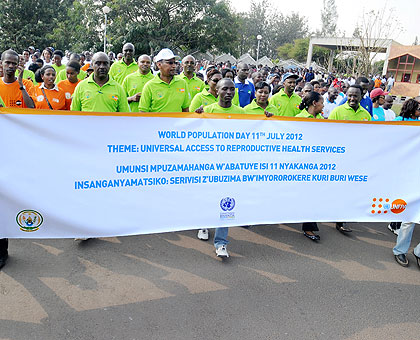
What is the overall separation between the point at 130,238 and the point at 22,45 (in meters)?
37.1

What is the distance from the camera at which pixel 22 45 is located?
35969 millimetres

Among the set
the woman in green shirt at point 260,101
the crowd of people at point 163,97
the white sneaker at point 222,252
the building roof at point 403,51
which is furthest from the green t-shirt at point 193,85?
the building roof at point 403,51

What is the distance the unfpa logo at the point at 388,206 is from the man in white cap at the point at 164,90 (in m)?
2.71

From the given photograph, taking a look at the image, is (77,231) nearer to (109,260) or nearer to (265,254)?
(109,260)

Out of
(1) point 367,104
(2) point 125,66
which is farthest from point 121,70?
(1) point 367,104

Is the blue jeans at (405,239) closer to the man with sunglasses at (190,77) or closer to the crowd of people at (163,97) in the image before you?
the crowd of people at (163,97)

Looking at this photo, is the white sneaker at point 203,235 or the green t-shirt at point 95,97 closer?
the green t-shirt at point 95,97

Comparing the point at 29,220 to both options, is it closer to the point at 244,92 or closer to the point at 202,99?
the point at 202,99

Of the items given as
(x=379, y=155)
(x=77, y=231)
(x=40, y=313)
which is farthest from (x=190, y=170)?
(x=379, y=155)

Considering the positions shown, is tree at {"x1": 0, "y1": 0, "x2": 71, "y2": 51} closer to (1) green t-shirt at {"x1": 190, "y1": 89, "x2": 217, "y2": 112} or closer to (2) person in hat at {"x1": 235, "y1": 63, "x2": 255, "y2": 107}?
(2) person in hat at {"x1": 235, "y1": 63, "x2": 255, "y2": 107}

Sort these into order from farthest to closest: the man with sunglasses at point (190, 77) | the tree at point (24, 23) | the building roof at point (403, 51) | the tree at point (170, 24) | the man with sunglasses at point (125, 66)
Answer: the tree at point (170, 24) → the tree at point (24, 23) → the building roof at point (403, 51) → the man with sunglasses at point (125, 66) → the man with sunglasses at point (190, 77)

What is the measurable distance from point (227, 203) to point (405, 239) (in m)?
2.26

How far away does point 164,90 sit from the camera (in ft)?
16.8

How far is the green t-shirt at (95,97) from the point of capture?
15.4ft
